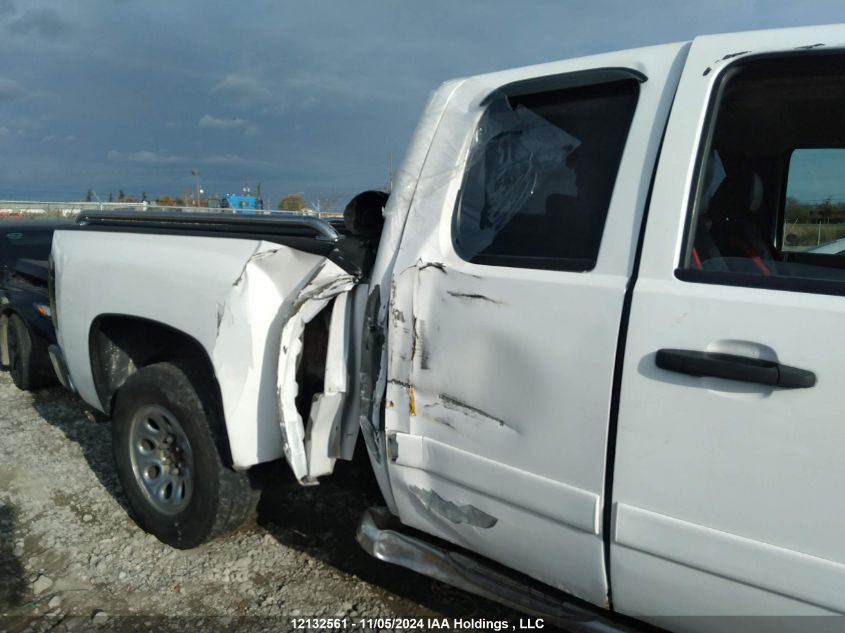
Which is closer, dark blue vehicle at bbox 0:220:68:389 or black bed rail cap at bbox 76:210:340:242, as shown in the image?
black bed rail cap at bbox 76:210:340:242

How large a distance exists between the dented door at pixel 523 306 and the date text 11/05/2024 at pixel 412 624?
651 mm

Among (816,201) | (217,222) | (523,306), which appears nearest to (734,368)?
(523,306)

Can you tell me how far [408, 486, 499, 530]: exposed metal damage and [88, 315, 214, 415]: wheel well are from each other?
175 centimetres

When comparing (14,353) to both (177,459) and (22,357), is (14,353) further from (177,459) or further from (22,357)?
(177,459)

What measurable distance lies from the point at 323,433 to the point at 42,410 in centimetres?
420

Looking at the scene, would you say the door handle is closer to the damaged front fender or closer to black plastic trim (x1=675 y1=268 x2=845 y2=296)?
black plastic trim (x1=675 y1=268 x2=845 y2=296)

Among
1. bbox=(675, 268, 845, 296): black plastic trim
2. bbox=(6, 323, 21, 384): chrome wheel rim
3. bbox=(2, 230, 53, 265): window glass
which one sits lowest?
bbox=(6, 323, 21, 384): chrome wheel rim

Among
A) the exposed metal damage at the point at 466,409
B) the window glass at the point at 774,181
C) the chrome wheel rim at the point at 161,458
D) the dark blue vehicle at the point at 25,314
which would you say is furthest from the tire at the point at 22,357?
the window glass at the point at 774,181

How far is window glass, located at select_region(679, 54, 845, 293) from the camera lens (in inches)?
71.2

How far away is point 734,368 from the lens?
5.23 feet

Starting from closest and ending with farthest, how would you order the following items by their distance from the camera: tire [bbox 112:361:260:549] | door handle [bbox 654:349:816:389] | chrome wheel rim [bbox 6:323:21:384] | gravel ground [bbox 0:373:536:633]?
door handle [bbox 654:349:816:389], gravel ground [bbox 0:373:536:633], tire [bbox 112:361:260:549], chrome wheel rim [bbox 6:323:21:384]

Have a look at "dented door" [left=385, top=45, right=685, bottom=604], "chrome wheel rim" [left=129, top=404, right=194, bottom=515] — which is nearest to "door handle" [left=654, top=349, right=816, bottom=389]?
"dented door" [left=385, top=45, right=685, bottom=604]

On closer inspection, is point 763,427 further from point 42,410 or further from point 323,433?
point 42,410

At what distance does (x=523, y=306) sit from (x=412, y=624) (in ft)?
5.29
